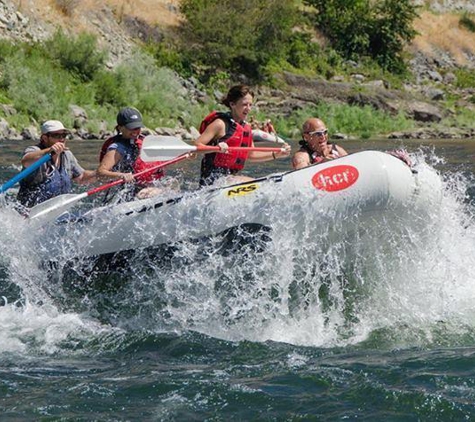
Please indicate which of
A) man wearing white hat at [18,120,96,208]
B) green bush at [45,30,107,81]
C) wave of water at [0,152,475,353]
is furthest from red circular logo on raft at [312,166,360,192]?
green bush at [45,30,107,81]

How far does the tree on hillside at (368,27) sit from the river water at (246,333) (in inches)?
1373

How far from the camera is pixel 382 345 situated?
5266 millimetres

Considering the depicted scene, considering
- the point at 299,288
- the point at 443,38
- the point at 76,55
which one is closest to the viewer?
the point at 299,288

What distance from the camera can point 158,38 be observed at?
34094mm

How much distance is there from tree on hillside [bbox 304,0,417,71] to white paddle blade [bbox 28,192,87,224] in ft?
114

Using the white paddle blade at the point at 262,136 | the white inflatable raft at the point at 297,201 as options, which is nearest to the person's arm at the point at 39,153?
the white inflatable raft at the point at 297,201

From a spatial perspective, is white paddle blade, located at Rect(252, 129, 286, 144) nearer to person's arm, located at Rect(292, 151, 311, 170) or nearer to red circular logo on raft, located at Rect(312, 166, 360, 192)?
person's arm, located at Rect(292, 151, 311, 170)

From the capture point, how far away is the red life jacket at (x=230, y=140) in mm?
6820

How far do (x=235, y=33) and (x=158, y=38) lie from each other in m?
3.12

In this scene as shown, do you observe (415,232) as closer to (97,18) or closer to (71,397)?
(71,397)

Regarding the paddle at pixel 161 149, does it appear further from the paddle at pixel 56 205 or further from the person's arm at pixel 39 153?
the person's arm at pixel 39 153

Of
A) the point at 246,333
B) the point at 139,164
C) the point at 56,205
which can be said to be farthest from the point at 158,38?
the point at 246,333

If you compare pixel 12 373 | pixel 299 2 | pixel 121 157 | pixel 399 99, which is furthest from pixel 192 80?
pixel 12 373

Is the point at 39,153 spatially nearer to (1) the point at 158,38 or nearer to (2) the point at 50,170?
(2) the point at 50,170
